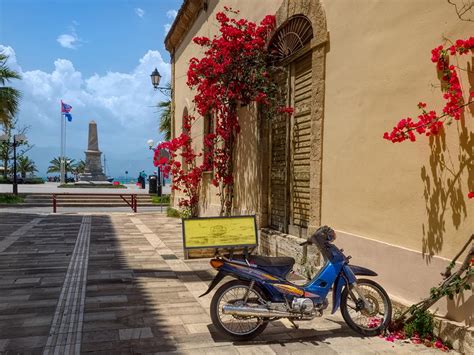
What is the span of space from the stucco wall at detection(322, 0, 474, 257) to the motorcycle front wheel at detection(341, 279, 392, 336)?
0.61m

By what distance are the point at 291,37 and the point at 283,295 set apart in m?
4.91

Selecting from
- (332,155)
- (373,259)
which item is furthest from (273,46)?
(373,259)

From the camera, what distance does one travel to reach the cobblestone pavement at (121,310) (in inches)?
162

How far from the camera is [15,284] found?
6.33 m

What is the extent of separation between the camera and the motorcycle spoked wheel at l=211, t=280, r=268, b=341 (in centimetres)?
427

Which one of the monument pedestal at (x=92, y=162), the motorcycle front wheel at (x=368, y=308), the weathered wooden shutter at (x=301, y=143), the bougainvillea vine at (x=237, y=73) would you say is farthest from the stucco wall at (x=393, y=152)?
the monument pedestal at (x=92, y=162)

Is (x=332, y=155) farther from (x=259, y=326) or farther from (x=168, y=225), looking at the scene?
(x=168, y=225)

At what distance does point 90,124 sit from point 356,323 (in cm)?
3933

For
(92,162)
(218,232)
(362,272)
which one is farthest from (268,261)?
(92,162)

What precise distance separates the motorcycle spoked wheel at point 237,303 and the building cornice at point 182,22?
10.6m

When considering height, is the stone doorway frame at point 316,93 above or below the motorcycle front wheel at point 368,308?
above

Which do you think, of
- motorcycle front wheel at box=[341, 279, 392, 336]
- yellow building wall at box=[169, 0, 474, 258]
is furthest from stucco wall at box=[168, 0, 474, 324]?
motorcycle front wheel at box=[341, 279, 392, 336]

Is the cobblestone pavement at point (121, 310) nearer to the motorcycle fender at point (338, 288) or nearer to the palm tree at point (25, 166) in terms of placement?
the motorcycle fender at point (338, 288)

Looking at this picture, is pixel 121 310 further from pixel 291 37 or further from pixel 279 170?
pixel 291 37
